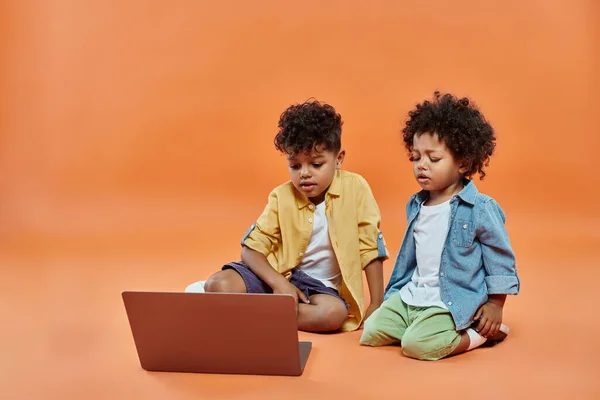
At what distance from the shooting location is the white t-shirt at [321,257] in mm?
3057

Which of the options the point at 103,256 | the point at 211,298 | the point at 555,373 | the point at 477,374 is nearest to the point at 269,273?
the point at 211,298

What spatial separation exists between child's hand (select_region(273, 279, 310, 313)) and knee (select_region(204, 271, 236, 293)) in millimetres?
163

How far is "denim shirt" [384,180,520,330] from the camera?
2637mm

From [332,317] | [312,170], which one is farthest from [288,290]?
[312,170]

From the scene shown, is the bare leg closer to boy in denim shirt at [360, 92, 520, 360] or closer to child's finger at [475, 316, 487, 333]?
boy in denim shirt at [360, 92, 520, 360]

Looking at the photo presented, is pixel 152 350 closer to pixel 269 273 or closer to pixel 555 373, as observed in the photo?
pixel 269 273

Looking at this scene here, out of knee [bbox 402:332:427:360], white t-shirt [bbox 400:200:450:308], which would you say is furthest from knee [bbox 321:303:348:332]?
knee [bbox 402:332:427:360]

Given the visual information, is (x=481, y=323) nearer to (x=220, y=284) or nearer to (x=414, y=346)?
(x=414, y=346)

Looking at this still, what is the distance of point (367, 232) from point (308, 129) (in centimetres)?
45

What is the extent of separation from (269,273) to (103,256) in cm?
146

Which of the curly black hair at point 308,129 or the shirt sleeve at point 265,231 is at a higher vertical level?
the curly black hair at point 308,129

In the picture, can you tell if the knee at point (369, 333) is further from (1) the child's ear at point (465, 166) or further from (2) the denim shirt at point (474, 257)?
(1) the child's ear at point (465, 166)

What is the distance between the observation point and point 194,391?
2375mm

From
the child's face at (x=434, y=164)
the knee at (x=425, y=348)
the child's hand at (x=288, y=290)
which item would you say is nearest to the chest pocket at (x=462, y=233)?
the child's face at (x=434, y=164)
